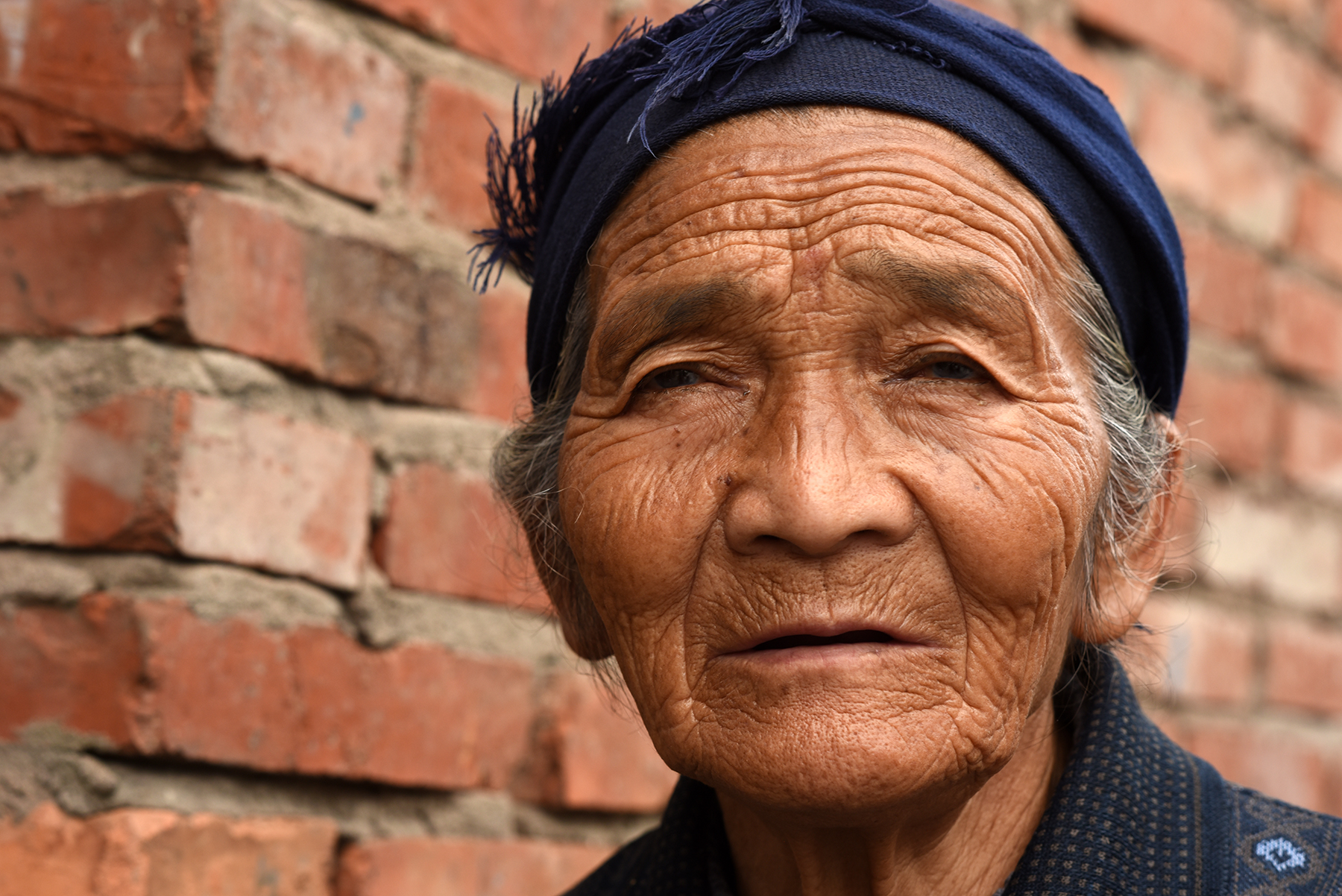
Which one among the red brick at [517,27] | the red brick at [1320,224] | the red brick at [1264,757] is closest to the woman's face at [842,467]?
the red brick at [517,27]

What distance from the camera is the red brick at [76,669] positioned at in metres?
1.60

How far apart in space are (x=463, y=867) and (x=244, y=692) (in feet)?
1.50

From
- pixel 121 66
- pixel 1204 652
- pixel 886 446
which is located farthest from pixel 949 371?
pixel 1204 652

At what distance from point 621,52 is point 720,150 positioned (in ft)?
0.77

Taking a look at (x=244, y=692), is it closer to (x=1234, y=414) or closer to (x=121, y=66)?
(x=121, y=66)

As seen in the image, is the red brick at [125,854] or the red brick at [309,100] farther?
the red brick at [309,100]

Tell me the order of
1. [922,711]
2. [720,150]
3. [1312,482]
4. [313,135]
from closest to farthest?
1. [922,711]
2. [720,150]
3. [313,135]
4. [1312,482]

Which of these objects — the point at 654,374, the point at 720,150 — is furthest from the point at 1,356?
the point at 720,150

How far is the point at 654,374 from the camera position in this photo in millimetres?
1554

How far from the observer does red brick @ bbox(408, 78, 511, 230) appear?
1928mm

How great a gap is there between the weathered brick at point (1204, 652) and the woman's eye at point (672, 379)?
1.53 m

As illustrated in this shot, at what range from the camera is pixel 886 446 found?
1.40 meters

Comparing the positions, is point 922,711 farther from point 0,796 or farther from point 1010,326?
point 0,796

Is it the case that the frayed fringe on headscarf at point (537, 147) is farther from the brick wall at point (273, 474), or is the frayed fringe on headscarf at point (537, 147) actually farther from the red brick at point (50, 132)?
the red brick at point (50, 132)
